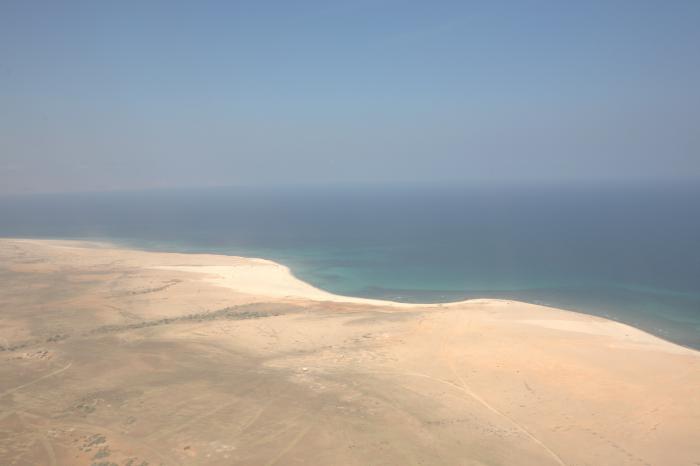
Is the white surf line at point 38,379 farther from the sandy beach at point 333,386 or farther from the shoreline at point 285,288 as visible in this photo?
the shoreline at point 285,288

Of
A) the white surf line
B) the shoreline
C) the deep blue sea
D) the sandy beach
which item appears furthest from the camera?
the deep blue sea

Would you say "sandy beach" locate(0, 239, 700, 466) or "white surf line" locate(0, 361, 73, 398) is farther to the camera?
"white surf line" locate(0, 361, 73, 398)

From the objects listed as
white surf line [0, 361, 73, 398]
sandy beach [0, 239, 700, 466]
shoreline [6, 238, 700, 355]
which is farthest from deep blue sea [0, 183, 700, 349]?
white surf line [0, 361, 73, 398]

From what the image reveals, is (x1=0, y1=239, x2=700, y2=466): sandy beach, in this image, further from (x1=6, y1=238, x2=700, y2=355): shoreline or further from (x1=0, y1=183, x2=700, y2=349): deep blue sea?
(x1=0, y1=183, x2=700, y2=349): deep blue sea

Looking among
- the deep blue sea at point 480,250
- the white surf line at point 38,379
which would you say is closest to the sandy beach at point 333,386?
the white surf line at point 38,379

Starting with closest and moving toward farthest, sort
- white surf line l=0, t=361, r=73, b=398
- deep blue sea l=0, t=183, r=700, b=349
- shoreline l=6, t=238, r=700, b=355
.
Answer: white surf line l=0, t=361, r=73, b=398 → shoreline l=6, t=238, r=700, b=355 → deep blue sea l=0, t=183, r=700, b=349

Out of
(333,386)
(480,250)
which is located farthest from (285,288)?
(480,250)

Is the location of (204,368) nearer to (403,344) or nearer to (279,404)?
(279,404)
